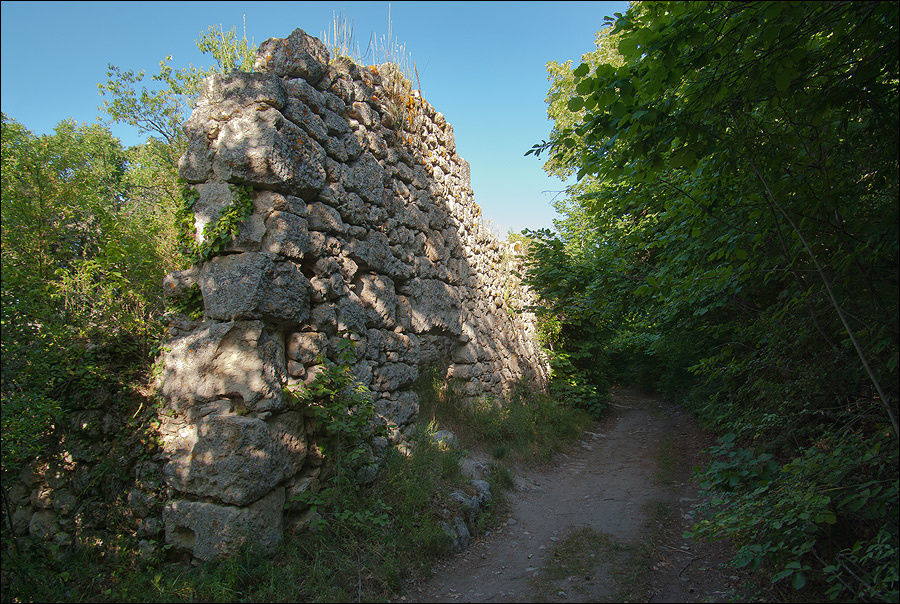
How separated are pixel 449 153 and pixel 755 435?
620cm

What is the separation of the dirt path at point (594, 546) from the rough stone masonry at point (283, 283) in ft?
4.83

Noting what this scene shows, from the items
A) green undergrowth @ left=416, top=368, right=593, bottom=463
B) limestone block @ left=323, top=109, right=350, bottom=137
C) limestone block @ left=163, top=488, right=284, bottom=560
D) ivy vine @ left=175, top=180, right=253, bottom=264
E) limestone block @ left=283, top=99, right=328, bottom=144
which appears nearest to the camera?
limestone block @ left=163, top=488, right=284, bottom=560

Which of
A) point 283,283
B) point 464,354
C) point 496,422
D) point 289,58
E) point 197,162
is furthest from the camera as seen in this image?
point 464,354

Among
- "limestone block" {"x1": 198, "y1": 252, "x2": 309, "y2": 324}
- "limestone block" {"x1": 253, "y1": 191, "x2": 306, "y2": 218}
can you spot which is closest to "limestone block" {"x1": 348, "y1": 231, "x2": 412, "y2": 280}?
"limestone block" {"x1": 253, "y1": 191, "x2": 306, "y2": 218}

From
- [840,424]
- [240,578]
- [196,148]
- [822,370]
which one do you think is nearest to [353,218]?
[196,148]

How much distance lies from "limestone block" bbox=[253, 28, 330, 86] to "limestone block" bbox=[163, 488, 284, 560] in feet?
13.2

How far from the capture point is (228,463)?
11.0 ft

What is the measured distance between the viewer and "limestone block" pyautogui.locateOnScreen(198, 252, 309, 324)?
3.69m

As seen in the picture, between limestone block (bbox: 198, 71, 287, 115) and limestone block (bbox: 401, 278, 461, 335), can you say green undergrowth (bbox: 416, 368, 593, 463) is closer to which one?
limestone block (bbox: 401, 278, 461, 335)

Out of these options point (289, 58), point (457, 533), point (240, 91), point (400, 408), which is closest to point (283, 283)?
point (240, 91)

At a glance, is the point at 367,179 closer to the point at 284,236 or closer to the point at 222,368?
the point at 284,236

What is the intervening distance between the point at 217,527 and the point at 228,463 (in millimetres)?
443

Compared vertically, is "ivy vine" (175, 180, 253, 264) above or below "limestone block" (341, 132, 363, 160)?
below

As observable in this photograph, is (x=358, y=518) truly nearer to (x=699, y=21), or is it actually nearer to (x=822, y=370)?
(x=822, y=370)
